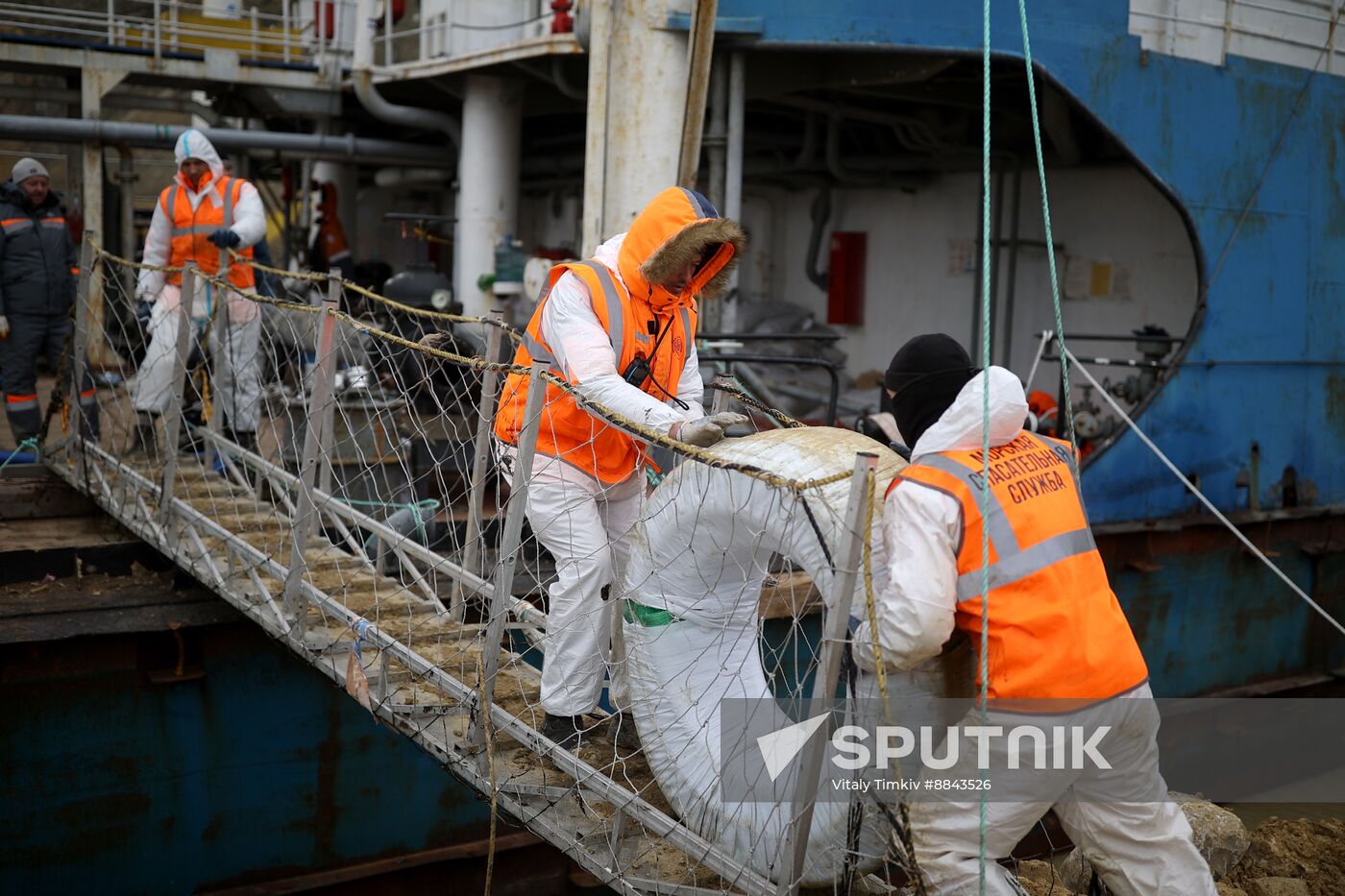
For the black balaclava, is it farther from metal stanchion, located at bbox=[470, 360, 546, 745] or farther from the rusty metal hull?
the rusty metal hull

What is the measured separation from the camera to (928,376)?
9.08 ft

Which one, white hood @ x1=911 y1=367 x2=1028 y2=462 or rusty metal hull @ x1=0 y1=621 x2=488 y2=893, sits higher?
white hood @ x1=911 y1=367 x2=1028 y2=462

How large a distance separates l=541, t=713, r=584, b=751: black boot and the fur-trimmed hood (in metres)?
1.18

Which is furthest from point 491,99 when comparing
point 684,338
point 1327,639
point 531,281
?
point 1327,639

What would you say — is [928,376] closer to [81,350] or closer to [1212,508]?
[1212,508]

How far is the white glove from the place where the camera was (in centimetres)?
291

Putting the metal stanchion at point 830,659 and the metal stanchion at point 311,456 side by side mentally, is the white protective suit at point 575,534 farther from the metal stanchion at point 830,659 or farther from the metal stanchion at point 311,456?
the metal stanchion at point 311,456

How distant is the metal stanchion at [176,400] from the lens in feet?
16.3

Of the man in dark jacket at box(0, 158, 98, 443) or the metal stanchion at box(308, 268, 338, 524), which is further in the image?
the man in dark jacket at box(0, 158, 98, 443)

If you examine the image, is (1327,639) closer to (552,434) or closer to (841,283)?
(841,283)

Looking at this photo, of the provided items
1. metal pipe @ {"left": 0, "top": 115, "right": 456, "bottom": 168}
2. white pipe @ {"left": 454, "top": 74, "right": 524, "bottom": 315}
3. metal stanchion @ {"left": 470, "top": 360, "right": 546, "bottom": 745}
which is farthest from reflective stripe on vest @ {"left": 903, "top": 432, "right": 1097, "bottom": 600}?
metal pipe @ {"left": 0, "top": 115, "right": 456, "bottom": 168}

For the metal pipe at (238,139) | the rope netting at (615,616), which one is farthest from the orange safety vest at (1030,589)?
the metal pipe at (238,139)

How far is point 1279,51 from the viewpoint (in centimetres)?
887

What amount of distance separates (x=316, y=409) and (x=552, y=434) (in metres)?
1.22
